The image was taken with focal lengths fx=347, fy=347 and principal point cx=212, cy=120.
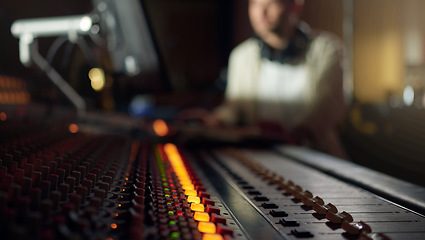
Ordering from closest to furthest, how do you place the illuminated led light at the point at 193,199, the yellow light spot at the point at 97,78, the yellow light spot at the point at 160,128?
the illuminated led light at the point at 193,199
the yellow light spot at the point at 160,128
the yellow light spot at the point at 97,78

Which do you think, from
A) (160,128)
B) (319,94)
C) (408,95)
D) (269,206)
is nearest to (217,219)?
(269,206)

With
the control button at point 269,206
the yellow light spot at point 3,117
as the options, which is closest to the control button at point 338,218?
the control button at point 269,206

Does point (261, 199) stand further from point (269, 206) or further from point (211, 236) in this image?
point (211, 236)

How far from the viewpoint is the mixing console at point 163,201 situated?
37 cm

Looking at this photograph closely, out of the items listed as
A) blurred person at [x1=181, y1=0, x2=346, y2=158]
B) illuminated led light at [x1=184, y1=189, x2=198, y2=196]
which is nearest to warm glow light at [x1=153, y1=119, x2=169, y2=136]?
blurred person at [x1=181, y1=0, x2=346, y2=158]

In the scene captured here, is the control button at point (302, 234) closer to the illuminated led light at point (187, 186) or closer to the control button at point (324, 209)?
the control button at point (324, 209)

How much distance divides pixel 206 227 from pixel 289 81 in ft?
6.95

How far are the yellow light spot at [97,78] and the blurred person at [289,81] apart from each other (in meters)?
0.64

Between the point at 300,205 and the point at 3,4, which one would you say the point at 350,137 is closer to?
the point at 300,205

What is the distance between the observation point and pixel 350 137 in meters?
2.52

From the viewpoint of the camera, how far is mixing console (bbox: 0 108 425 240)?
14.7 inches

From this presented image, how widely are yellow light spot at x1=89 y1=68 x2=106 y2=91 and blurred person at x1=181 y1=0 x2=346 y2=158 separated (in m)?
0.64

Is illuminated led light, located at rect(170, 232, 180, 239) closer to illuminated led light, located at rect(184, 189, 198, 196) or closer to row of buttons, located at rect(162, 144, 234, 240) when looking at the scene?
row of buttons, located at rect(162, 144, 234, 240)

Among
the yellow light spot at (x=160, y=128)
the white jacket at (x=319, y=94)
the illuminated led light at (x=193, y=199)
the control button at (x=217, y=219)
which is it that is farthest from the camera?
the white jacket at (x=319, y=94)
